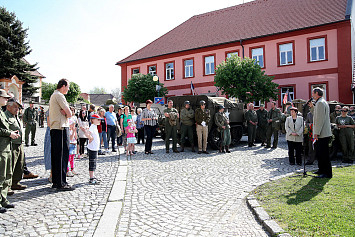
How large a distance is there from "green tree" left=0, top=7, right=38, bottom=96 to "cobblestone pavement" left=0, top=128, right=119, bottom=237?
129ft

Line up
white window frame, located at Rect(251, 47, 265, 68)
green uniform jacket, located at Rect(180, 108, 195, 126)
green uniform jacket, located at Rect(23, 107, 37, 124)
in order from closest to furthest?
1. green uniform jacket, located at Rect(180, 108, 195, 126)
2. green uniform jacket, located at Rect(23, 107, 37, 124)
3. white window frame, located at Rect(251, 47, 265, 68)

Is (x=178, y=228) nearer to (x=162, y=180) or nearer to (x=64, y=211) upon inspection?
(x=64, y=211)

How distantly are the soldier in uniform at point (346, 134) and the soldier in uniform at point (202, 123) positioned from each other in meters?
4.39

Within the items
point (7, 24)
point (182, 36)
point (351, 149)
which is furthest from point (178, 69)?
point (7, 24)

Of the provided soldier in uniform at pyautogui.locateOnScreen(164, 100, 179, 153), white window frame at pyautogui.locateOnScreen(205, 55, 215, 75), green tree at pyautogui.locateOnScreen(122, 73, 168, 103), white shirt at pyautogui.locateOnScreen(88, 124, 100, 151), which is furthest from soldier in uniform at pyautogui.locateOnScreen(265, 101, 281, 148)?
white window frame at pyautogui.locateOnScreen(205, 55, 215, 75)

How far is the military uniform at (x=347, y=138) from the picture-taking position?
8766mm

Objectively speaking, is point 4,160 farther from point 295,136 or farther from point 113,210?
point 295,136

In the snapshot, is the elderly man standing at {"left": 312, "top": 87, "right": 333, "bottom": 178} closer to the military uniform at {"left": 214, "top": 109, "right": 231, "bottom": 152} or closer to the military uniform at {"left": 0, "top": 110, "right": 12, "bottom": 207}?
the military uniform at {"left": 214, "top": 109, "right": 231, "bottom": 152}

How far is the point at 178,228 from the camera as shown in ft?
12.6

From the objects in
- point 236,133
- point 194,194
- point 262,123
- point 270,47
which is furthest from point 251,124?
point 270,47

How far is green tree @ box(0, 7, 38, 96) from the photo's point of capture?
129 ft

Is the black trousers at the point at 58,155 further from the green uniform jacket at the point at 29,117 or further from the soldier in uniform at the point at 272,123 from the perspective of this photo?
the green uniform jacket at the point at 29,117

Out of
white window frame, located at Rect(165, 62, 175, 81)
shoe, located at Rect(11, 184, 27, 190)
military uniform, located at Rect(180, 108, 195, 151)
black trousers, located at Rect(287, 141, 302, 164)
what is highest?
white window frame, located at Rect(165, 62, 175, 81)

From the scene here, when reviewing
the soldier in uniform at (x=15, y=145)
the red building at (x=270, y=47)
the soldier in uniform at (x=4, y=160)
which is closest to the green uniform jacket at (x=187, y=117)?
the soldier in uniform at (x=15, y=145)
